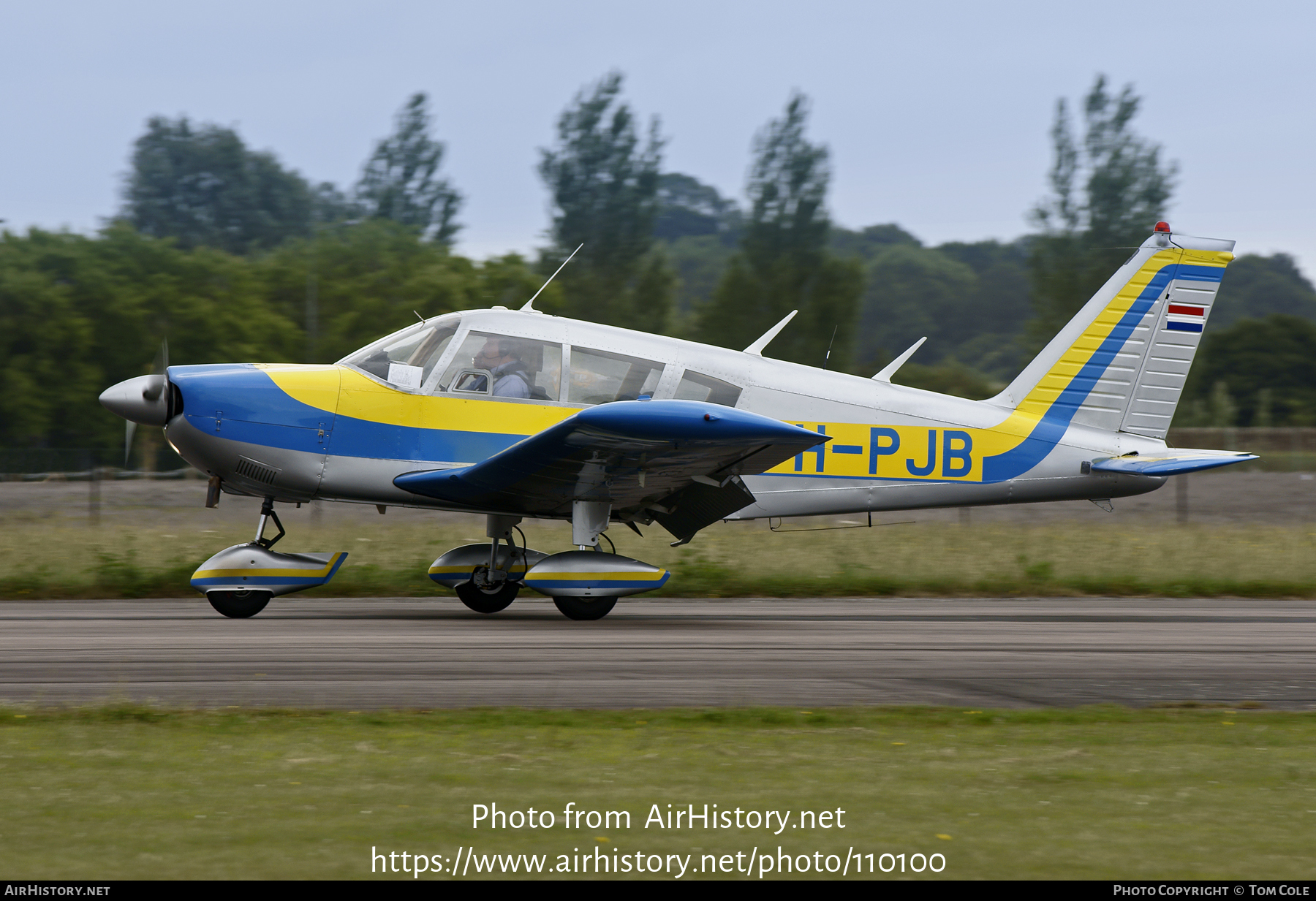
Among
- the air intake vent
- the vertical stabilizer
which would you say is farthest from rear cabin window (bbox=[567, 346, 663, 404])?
the vertical stabilizer

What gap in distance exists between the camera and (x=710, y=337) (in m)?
40.0

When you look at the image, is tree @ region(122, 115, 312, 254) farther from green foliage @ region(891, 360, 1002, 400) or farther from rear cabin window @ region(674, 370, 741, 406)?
rear cabin window @ region(674, 370, 741, 406)

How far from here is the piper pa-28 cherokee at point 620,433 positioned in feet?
32.0

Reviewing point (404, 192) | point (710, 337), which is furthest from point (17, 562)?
point (404, 192)

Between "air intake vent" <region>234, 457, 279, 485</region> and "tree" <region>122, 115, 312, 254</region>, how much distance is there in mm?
59257

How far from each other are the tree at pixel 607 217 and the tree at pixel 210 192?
24.9 m

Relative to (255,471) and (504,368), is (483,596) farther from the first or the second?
(255,471)

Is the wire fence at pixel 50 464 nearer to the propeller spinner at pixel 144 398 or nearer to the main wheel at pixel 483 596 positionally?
the propeller spinner at pixel 144 398

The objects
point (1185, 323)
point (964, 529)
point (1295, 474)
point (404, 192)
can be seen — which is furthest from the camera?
point (404, 192)

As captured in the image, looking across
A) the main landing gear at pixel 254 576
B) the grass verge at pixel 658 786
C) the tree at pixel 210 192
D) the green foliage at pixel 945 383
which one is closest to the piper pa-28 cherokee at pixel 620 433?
the main landing gear at pixel 254 576

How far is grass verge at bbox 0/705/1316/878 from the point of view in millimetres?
3811

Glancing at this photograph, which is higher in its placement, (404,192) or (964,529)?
(404,192)

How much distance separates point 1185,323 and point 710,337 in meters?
28.6

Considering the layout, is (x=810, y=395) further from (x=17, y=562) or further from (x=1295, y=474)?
(x=1295, y=474)
